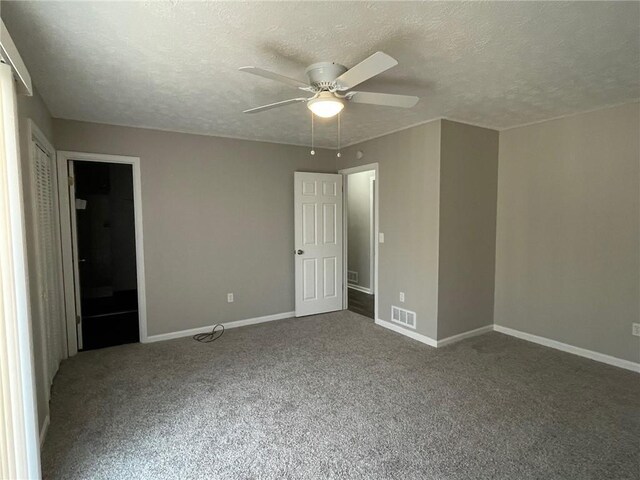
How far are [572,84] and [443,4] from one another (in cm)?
171

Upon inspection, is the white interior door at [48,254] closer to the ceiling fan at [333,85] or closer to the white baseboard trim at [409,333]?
the ceiling fan at [333,85]

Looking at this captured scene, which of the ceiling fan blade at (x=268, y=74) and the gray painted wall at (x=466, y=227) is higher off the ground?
the ceiling fan blade at (x=268, y=74)

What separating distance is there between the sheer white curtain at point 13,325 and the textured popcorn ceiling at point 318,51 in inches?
22.9

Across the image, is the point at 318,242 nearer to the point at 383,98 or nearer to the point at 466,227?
the point at 466,227

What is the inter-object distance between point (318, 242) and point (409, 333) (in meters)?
1.76

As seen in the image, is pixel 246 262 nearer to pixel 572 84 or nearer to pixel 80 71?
pixel 80 71

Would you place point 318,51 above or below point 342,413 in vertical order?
above

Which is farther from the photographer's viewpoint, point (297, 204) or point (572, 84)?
point (297, 204)

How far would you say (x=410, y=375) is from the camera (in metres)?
3.21

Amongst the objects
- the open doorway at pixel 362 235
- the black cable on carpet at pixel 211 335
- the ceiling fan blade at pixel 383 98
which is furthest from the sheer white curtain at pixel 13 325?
the open doorway at pixel 362 235

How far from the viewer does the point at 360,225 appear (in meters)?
6.77

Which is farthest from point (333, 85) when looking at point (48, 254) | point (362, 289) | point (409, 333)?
point (362, 289)

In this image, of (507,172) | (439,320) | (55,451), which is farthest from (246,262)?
(507,172)

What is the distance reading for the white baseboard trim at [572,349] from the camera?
3324 mm
